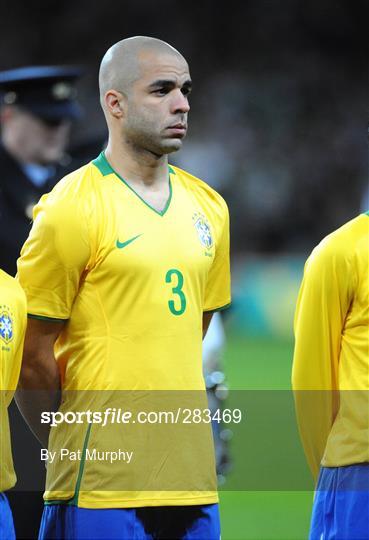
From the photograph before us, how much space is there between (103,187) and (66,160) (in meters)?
2.13

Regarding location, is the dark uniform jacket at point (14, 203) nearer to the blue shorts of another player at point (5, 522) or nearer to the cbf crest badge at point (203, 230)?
the cbf crest badge at point (203, 230)

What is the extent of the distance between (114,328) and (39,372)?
265 millimetres

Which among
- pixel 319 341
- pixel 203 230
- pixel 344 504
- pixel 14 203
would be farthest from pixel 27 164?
pixel 344 504

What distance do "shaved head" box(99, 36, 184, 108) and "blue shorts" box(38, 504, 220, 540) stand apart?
1130 mm

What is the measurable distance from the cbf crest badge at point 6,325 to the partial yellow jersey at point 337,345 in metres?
0.82

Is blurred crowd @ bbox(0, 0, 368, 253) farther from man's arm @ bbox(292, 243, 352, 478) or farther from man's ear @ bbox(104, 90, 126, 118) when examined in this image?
man's arm @ bbox(292, 243, 352, 478)

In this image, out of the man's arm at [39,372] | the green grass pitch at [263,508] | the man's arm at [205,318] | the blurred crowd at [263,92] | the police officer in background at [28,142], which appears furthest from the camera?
the blurred crowd at [263,92]

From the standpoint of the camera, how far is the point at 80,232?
3.11m

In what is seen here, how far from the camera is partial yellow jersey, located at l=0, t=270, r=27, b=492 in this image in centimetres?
293

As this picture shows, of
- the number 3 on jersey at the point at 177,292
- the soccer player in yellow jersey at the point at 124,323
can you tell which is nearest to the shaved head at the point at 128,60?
the soccer player in yellow jersey at the point at 124,323

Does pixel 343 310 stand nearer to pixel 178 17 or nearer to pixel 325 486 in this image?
pixel 325 486

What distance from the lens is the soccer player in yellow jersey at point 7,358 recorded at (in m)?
2.91

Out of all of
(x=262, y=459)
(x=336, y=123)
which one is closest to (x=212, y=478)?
(x=262, y=459)

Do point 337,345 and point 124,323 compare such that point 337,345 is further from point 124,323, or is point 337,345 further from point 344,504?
point 124,323
